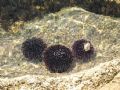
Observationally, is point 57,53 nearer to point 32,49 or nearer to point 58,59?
point 58,59

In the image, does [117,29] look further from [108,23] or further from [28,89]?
[28,89]

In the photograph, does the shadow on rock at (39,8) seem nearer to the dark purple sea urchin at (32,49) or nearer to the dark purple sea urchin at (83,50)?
the dark purple sea urchin at (32,49)

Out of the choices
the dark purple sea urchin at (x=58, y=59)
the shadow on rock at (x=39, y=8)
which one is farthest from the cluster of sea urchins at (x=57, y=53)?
the shadow on rock at (x=39, y=8)

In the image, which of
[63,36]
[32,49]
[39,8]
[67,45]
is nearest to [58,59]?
[32,49]

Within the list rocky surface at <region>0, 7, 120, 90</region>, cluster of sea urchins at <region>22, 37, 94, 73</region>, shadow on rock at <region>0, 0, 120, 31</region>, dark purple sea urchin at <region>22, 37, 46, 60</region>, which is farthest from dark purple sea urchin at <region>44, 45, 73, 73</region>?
shadow on rock at <region>0, 0, 120, 31</region>

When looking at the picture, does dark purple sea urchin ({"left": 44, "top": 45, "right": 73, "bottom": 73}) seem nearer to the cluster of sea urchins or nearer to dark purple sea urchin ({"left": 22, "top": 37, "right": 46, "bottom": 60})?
the cluster of sea urchins

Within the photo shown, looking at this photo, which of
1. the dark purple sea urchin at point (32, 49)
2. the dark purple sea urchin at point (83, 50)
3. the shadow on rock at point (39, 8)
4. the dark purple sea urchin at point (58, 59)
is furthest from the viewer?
A: the shadow on rock at point (39, 8)
